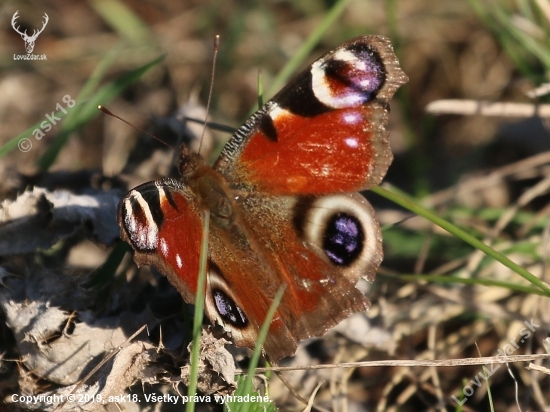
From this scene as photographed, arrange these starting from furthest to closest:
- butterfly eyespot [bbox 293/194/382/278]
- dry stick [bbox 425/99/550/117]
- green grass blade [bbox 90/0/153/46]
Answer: green grass blade [bbox 90/0/153/46] → dry stick [bbox 425/99/550/117] → butterfly eyespot [bbox 293/194/382/278]

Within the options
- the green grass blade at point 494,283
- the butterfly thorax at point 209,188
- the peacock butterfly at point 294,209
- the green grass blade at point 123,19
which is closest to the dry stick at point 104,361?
the peacock butterfly at point 294,209

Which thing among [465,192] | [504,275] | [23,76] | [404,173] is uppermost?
[23,76]

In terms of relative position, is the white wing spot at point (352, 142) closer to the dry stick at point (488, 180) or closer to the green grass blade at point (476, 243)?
the green grass blade at point (476, 243)

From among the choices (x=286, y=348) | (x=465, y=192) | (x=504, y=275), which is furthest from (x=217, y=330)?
(x=465, y=192)

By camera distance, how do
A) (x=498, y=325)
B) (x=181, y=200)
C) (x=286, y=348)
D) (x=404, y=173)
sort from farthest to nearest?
(x=404, y=173) < (x=498, y=325) < (x=181, y=200) < (x=286, y=348)

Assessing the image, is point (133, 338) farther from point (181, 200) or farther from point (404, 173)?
point (404, 173)

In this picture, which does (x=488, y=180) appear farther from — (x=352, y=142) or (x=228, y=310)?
(x=228, y=310)

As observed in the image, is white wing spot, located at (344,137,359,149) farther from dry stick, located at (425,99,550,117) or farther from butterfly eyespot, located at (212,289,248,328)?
dry stick, located at (425,99,550,117)

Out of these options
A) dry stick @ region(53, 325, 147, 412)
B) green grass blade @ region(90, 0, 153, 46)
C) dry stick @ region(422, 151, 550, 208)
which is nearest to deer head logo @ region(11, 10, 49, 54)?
green grass blade @ region(90, 0, 153, 46)
